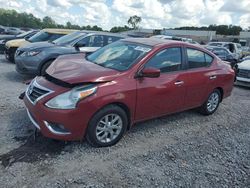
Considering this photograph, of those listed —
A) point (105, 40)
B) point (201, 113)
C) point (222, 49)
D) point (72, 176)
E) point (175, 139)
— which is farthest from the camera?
point (222, 49)

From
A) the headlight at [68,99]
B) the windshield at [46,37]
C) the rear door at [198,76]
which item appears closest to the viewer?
the headlight at [68,99]

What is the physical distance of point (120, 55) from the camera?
4.70 metres

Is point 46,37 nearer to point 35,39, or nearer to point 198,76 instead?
point 35,39

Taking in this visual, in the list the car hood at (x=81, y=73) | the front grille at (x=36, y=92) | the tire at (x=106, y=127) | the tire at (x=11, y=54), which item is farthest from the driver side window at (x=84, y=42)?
the tire at (x=106, y=127)

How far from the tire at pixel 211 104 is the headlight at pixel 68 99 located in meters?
3.13

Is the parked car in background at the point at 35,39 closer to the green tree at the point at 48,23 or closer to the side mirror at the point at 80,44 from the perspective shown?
the side mirror at the point at 80,44

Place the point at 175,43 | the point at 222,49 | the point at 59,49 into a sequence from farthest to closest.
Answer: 1. the point at 222,49
2. the point at 59,49
3. the point at 175,43

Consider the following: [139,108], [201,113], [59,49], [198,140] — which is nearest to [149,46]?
[139,108]

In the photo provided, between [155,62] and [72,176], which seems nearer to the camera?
[72,176]

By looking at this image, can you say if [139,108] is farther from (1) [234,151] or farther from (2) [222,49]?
(2) [222,49]

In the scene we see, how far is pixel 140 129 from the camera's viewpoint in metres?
4.89

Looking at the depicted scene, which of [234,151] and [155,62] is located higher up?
[155,62]

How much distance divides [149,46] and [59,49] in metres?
4.12

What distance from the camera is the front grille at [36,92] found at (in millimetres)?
3781
